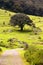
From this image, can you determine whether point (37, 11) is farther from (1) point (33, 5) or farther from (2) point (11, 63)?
(2) point (11, 63)

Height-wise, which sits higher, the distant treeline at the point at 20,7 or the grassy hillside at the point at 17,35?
the grassy hillside at the point at 17,35

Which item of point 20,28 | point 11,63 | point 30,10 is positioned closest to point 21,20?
point 20,28

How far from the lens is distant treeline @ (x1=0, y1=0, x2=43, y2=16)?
607 ft

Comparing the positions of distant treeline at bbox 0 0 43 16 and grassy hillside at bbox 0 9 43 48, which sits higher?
grassy hillside at bbox 0 9 43 48

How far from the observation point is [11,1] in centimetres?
19075

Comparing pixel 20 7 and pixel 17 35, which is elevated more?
pixel 17 35

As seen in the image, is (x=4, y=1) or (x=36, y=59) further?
(x=4, y=1)

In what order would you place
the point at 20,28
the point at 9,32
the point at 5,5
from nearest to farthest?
the point at 9,32, the point at 20,28, the point at 5,5

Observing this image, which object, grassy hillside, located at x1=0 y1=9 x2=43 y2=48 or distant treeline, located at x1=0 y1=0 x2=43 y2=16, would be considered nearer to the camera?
grassy hillside, located at x1=0 y1=9 x2=43 y2=48

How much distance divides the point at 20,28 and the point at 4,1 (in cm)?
9075

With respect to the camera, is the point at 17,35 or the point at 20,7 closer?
the point at 17,35

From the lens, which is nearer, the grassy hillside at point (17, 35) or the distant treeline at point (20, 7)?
the grassy hillside at point (17, 35)

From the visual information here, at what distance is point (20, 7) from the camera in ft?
619

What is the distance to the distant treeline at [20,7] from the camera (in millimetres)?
185125
